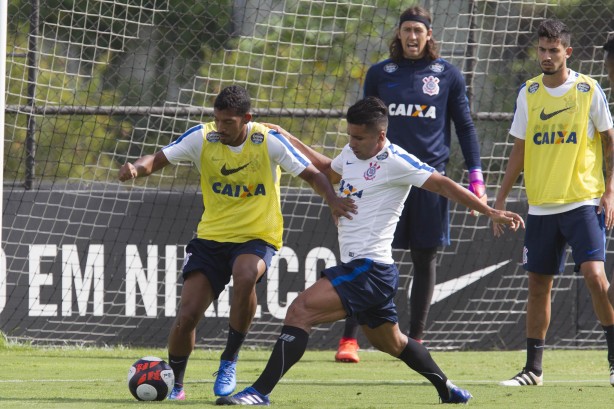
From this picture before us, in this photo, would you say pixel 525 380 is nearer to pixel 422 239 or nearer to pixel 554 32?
pixel 422 239

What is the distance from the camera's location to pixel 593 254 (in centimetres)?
665

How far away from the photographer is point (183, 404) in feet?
18.7

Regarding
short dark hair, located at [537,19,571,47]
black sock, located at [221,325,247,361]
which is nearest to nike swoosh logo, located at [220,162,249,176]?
black sock, located at [221,325,247,361]

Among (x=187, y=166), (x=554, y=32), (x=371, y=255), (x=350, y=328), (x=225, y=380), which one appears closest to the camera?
(x=371, y=255)

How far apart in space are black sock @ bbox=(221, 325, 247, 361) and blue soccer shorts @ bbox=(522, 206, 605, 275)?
6.15ft

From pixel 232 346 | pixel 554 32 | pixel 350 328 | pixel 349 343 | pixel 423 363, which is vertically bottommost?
pixel 349 343

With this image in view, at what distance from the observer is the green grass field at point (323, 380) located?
5.82m

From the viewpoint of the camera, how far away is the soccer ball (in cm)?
575

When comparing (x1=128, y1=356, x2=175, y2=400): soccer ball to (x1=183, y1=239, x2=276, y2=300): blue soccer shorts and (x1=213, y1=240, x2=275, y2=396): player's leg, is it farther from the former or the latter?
(x1=183, y1=239, x2=276, y2=300): blue soccer shorts

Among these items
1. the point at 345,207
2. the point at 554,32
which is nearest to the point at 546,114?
the point at 554,32

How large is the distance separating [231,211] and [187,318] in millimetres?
687

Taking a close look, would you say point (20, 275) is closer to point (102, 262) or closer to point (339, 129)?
point (102, 262)

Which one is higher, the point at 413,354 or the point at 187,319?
the point at 413,354

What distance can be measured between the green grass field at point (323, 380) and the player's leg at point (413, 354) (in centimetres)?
9
